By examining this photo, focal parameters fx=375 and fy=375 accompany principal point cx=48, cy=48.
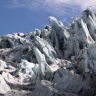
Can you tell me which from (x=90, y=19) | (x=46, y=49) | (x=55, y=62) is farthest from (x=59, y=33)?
(x=55, y=62)

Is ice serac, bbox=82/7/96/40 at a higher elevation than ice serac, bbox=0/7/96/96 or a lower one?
higher

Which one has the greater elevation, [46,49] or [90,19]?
[90,19]

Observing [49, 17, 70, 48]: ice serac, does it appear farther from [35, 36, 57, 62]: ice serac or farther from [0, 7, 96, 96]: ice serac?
[35, 36, 57, 62]: ice serac

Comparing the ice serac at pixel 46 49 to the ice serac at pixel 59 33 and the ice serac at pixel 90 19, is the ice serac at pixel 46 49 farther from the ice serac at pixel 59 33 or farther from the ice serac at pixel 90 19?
the ice serac at pixel 90 19

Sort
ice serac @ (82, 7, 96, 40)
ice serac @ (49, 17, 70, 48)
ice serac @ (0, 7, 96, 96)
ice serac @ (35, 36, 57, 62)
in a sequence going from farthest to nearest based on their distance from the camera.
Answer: ice serac @ (49, 17, 70, 48) → ice serac @ (82, 7, 96, 40) → ice serac @ (35, 36, 57, 62) → ice serac @ (0, 7, 96, 96)

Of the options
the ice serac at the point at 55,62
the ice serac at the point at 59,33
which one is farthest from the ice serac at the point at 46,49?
the ice serac at the point at 59,33

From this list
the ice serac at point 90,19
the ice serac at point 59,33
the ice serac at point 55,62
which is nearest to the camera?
the ice serac at point 55,62

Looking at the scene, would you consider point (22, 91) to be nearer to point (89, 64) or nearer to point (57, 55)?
point (89, 64)

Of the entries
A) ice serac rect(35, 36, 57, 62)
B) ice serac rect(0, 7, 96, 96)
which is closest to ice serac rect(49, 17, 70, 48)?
ice serac rect(0, 7, 96, 96)

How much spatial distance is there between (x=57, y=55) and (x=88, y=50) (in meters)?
20.7

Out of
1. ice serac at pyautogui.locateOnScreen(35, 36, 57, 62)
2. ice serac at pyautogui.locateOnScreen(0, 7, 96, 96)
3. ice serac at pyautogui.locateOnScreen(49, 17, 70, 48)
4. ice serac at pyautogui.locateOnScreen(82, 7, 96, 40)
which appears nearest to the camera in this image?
ice serac at pyautogui.locateOnScreen(0, 7, 96, 96)

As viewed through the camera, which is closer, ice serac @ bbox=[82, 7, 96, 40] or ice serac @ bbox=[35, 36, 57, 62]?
ice serac @ bbox=[35, 36, 57, 62]

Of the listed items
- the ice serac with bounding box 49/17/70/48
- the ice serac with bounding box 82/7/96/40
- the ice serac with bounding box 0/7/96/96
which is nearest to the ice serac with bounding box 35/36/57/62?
the ice serac with bounding box 0/7/96/96

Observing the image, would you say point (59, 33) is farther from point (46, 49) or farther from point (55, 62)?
point (55, 62)
